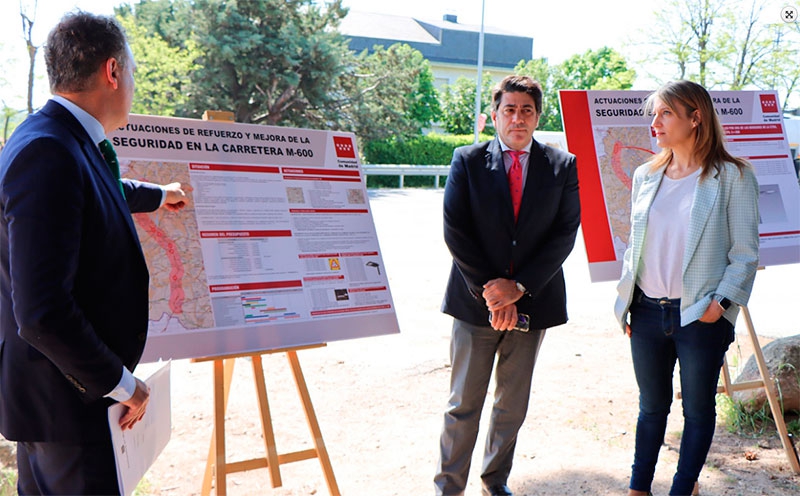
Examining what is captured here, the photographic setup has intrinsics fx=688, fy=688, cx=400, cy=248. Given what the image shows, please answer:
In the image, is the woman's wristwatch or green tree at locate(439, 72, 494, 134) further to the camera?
green tree at locate(439, 72, 494, 134)

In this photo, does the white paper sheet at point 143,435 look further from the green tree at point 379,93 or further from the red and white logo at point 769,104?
the green tree at point 379,93

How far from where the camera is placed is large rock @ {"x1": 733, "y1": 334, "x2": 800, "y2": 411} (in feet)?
12.8

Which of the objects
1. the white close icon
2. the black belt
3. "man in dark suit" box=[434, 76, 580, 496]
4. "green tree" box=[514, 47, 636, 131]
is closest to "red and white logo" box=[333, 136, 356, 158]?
"man in dark suit" box=[434, 76, 580, 496]

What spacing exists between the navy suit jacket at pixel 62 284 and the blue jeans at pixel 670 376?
195 centimetres

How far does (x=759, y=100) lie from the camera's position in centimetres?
397

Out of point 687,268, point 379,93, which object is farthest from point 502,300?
point 379,93

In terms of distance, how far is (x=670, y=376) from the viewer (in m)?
2.81

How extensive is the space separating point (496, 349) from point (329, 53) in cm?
2223

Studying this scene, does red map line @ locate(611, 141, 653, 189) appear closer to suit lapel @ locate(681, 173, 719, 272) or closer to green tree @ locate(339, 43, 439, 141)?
suit lapel @ locate(681, 173, 719, 272)

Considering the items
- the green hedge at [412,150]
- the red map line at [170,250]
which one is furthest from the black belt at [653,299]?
the green hedge at [412,150]

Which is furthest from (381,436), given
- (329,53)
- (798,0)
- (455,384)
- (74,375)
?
(329,53)

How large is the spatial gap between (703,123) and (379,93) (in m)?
24.5

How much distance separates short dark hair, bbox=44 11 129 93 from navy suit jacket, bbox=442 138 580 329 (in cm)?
156

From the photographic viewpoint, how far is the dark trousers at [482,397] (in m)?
2.92
